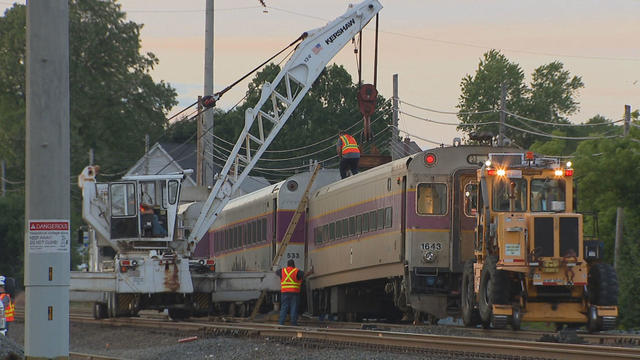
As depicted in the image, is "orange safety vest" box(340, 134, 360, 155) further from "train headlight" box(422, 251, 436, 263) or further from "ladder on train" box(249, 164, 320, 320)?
"train headlight" box(422, 251, 436, 263)

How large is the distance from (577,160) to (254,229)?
9.94 metres

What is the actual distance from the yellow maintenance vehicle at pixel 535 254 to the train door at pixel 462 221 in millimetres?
1907

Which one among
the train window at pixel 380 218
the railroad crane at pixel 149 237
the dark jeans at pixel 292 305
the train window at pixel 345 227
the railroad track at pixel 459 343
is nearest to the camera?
the railroad track at pixel 459 343

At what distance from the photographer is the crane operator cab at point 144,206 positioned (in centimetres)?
3228

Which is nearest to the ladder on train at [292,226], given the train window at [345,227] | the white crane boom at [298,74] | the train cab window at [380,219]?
the white crane boom at [298,74]

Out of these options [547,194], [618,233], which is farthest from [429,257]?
[618,233]

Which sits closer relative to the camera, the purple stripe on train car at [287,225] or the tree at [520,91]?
the purple stripe on train car at [287,225]

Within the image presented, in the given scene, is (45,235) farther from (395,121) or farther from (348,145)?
(395,121)

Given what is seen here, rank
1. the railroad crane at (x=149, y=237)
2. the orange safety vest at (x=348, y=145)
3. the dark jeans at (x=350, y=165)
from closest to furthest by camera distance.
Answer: the railroad crane at (x=149, y=237)
the orange safety vest at (x=348, y=145)
the dark jeans at (x=350, y=165)

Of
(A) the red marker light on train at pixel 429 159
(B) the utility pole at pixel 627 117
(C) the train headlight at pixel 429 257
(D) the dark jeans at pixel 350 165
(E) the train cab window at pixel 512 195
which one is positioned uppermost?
(B) the utility pole at pixel 627 117

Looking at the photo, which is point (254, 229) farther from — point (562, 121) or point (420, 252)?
point (562, 121)

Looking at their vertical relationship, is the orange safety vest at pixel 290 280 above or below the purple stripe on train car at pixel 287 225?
below

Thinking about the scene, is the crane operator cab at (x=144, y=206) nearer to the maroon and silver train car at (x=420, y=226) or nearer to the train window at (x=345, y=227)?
the train window at (x=345, y=227)

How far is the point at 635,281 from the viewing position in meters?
31.8
